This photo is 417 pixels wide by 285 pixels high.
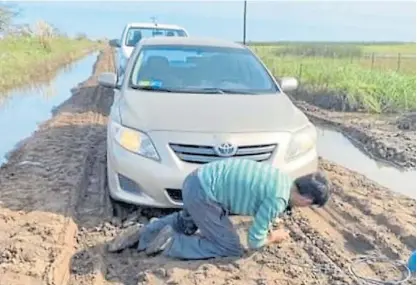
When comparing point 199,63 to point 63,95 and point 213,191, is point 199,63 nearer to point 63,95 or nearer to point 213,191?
point 213,191

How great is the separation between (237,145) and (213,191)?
1.00 metres

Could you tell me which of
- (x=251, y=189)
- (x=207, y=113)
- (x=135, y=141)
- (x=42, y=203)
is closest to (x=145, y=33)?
(x=42, y=203)

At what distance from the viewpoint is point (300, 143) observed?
20.6 feet

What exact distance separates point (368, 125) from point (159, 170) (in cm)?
784

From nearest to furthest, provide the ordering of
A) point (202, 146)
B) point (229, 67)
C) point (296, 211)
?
point (202, 146)
point (296, 211)
point (229, 67)

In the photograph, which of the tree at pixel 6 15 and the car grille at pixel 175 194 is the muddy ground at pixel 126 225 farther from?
the tree at pixel 6 15

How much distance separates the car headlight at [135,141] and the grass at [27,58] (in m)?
14.7

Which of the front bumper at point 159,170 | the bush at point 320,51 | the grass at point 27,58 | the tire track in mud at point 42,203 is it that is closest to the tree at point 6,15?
the grass at point 27,58

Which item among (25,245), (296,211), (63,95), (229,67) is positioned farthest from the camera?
(63,95)

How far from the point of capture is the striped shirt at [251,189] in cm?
493

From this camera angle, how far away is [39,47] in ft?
123

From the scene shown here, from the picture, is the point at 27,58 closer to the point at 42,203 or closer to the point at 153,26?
the point at 153,26

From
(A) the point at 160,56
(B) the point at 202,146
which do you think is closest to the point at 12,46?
(A) the point at 160,56

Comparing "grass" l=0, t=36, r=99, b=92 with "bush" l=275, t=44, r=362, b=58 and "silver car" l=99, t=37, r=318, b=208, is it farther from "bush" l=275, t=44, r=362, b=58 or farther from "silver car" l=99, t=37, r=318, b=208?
"silver car" l=99, t=37, r=318, b=208
